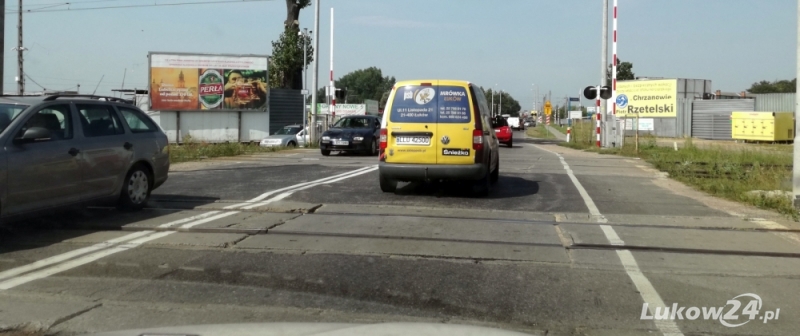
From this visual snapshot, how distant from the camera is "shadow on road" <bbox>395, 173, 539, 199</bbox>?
12.1m

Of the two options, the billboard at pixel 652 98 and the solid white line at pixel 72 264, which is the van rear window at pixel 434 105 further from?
the billboard at pixel 652 98

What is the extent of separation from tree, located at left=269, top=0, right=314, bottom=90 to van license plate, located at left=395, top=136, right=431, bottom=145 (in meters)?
29.2

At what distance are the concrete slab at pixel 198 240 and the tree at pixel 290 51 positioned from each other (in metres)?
32.6

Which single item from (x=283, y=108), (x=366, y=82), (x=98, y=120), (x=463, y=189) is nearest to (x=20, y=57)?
(x=283, y=108)

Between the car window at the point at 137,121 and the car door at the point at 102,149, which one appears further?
the car window at the point at 137,121

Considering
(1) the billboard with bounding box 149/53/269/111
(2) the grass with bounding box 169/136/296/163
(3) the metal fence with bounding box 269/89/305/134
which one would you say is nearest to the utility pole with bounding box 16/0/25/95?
(1) the billboard with bounding box 149/53/269/111

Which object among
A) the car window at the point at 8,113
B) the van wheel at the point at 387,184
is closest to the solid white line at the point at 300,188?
the van wheel at the point at 387,184

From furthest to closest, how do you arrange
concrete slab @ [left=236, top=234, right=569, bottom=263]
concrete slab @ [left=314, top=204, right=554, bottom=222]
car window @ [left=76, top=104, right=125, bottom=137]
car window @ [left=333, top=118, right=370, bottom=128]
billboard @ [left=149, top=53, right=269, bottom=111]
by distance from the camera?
billboard @ [left=149, top=53, right=269, bottom=111]
car window @ [left=333, top=118, right=370, bottom=128]
concrete slab @ [left=314, top=204, right=554, bottom=222]
car window @ [left=76, top=104, right=125, bottom=137]
concrete slab @ [left=236, top=234, right=569, bottom=263]

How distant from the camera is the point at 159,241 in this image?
7590mm

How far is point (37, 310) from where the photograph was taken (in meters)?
5.15

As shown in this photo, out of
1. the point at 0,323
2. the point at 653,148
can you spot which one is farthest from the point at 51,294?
the point at 653,148

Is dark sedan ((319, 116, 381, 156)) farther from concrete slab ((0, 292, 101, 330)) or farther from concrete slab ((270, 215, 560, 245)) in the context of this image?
concrete slab ((0, 292, 101, 330))

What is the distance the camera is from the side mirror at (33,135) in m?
7.55

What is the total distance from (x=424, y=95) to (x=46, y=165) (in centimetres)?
554
